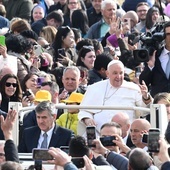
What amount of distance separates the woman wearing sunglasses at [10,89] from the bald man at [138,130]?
3127 mm

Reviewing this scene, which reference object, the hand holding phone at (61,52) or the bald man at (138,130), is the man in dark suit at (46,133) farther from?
the hand holding phone at (61,52)

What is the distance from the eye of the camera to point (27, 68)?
65.3 ft

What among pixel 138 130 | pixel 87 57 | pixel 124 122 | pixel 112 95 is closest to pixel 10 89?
pixel 112 95

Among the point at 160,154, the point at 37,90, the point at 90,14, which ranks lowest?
the point at 160,154

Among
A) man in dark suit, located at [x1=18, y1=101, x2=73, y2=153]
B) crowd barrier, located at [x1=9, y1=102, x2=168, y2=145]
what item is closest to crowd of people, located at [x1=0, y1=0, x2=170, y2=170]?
man in dark suit, located at [x1=18, y1=101, x2=73, y2=153]

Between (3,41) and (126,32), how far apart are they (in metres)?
3.26

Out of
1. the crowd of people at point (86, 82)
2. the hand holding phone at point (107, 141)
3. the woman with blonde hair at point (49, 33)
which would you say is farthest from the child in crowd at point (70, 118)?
the woman with blonde hair at point (49, 33)

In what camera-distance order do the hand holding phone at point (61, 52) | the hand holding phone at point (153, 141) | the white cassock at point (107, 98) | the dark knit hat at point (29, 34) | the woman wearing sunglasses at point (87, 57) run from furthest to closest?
1. the dark knit hat at point (29, 34)
2. the hand holding phone at point (61, 52)
3. the woman wearing sunglasses at point (87, 57)
4. the white cassock at point (107, 98)
5. the hand holding phone at point (153, 141)

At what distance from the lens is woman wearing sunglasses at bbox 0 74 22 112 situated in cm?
1820

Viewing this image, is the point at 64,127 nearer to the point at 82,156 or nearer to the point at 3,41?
the point at 3,41

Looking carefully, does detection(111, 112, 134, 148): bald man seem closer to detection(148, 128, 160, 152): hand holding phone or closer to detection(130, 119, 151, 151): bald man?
detection(130, 119, 151, 151): bald man

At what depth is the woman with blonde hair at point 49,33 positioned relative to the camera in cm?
2228

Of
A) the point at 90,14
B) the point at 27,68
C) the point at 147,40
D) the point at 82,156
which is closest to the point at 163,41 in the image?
the point at 147,40

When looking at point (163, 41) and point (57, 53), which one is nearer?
point (163, 41)
